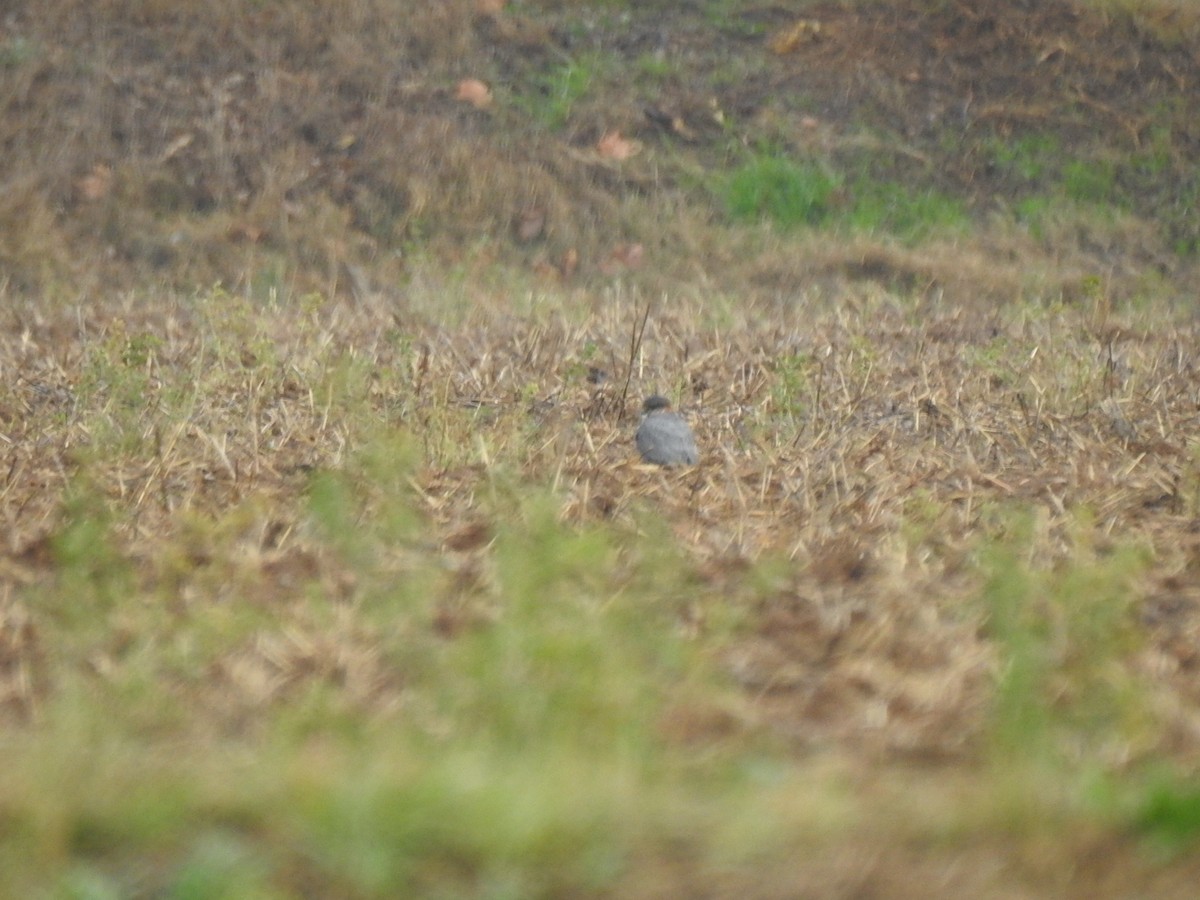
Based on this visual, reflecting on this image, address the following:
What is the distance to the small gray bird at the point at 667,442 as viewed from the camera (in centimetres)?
426

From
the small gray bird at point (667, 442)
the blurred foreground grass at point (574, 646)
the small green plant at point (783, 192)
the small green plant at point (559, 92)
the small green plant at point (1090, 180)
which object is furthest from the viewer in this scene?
the small green plant at point (559, 92)

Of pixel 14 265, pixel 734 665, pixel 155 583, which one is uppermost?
pixel 734 665

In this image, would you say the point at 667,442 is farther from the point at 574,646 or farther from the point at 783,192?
the point at 783,192

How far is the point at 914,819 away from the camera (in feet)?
7.43

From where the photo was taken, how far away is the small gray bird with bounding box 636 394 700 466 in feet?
14.0

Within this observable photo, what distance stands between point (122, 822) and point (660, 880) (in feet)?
2.38

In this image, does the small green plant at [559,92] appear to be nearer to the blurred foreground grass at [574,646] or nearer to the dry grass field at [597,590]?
the dry grass field at [597,590]

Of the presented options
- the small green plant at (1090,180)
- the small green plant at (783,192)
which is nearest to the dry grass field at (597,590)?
the small green plant at (783,192)

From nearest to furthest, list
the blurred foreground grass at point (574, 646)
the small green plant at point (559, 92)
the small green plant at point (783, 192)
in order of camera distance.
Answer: the blurred foreground grass at point (574, 646), the small green plant at point (783, 192), the small green plant at point (559, 92)

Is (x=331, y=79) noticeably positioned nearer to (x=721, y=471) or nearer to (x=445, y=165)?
(x=445, y=165)

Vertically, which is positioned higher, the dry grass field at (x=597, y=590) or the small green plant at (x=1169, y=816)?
the small green plant at (x=1169, y=816)

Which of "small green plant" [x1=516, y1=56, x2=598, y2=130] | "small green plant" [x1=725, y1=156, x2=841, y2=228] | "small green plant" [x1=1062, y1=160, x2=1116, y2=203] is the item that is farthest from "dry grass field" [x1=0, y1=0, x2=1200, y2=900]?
"small green plant" [x1=516, y1=56, x2=598, y2=130]

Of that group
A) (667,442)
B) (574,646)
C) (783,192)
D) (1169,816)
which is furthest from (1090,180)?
(1169,816)

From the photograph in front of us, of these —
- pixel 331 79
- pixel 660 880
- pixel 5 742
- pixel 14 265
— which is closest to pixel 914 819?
pixel 660 880
